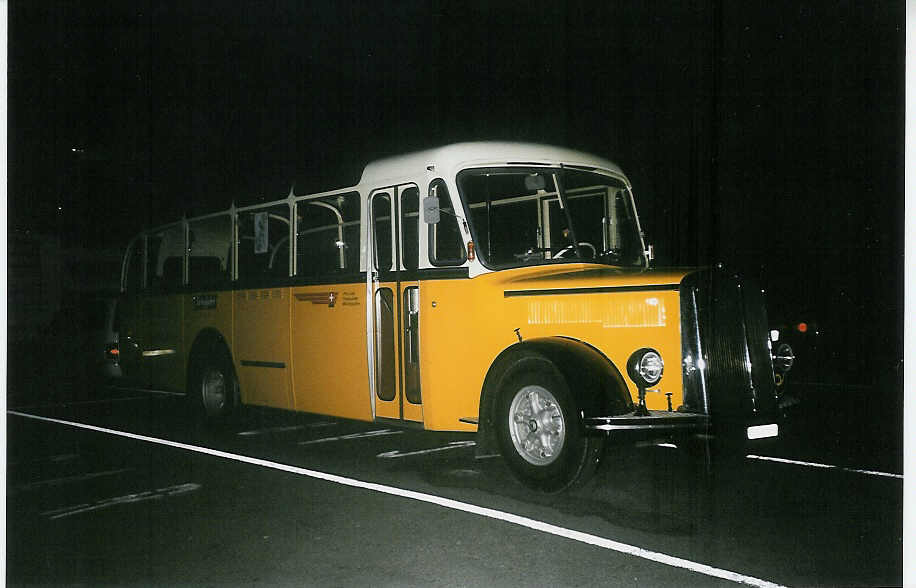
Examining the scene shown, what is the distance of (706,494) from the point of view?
6.10m

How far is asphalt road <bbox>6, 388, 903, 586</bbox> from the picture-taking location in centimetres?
457

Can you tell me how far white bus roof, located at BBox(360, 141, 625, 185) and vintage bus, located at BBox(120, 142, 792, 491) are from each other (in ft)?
0.05

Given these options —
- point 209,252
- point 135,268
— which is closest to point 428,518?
point 209,252

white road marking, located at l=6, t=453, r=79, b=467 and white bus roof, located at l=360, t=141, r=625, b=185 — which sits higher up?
white bus roof, located at l=360, t=141, r=625, b=185

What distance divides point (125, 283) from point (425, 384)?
6627 millimetres

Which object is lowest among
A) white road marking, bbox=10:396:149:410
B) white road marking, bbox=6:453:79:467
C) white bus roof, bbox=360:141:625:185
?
white road marking, bbox=6:453:79:467

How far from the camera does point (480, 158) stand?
7.05 metres

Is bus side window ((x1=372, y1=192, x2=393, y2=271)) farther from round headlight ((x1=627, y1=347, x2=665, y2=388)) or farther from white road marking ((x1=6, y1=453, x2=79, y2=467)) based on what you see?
white road marking ((x1=6, y1=453, x2=79, y2=467))

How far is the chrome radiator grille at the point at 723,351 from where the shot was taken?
581 cm

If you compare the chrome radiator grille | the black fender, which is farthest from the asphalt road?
the black fender

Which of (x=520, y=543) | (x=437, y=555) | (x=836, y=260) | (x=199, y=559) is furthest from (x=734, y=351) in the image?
(x=836, y=260)

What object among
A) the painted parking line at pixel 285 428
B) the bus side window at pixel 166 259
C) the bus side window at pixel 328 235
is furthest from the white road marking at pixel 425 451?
the bus side window at pixel 166 259

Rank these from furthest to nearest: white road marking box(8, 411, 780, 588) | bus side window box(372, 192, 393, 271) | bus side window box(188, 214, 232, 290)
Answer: bus side window box(188, 214, 232, 290) < bus side window box(372, 192, 393, 271) < white road marking box(8, 411, 780, 588)

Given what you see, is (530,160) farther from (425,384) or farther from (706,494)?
(706,494)
